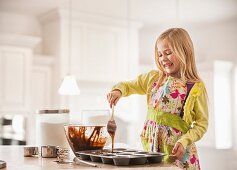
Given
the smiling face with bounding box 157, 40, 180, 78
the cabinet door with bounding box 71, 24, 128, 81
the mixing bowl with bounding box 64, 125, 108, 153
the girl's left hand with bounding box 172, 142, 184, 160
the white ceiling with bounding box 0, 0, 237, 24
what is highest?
the white ceiling with bounding box 0, 0, 237, 24

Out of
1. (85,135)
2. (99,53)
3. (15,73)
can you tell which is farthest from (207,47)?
(85,135)

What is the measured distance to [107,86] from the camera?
18.4 ft

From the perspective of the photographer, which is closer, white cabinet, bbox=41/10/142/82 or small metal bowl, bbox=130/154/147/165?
small metal bowl, bbox=130/154/147/165

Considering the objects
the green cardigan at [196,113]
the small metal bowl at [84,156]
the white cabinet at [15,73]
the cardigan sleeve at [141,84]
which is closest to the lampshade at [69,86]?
the white cabinet at [15,73]

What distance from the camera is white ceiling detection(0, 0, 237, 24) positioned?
4.96m

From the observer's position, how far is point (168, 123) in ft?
4.65

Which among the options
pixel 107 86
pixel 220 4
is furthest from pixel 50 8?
pixel 220 4

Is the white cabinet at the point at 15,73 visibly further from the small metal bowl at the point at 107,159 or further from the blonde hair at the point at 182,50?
the small metal bowl at the point at 107,159

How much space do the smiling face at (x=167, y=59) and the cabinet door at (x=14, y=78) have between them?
3.50m

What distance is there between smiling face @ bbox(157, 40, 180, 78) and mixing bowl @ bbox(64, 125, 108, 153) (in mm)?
414

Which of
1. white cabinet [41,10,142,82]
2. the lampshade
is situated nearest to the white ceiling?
white cabinet [41,10,142,82]

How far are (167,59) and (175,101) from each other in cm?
14

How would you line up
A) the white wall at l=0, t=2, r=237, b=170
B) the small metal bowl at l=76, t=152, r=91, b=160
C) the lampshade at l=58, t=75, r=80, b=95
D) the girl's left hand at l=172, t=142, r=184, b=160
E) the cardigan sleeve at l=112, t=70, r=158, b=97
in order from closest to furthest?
1. the small metal bowl at l=76, t=152, r=91, b=160
2. the girl's left hand at l=172, t=142, r=184, b=160
3. the cardigan sleeve at l=112, t=70, r=158, b=97
4. the lampshade at l=58, t=75, r=80, b=95
5. the white wall at l=0, t=2, r=237, b=170

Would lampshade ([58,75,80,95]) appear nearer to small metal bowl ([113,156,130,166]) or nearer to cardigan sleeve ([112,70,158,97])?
Result: cardigan sleeve ([112,70,158,97])
